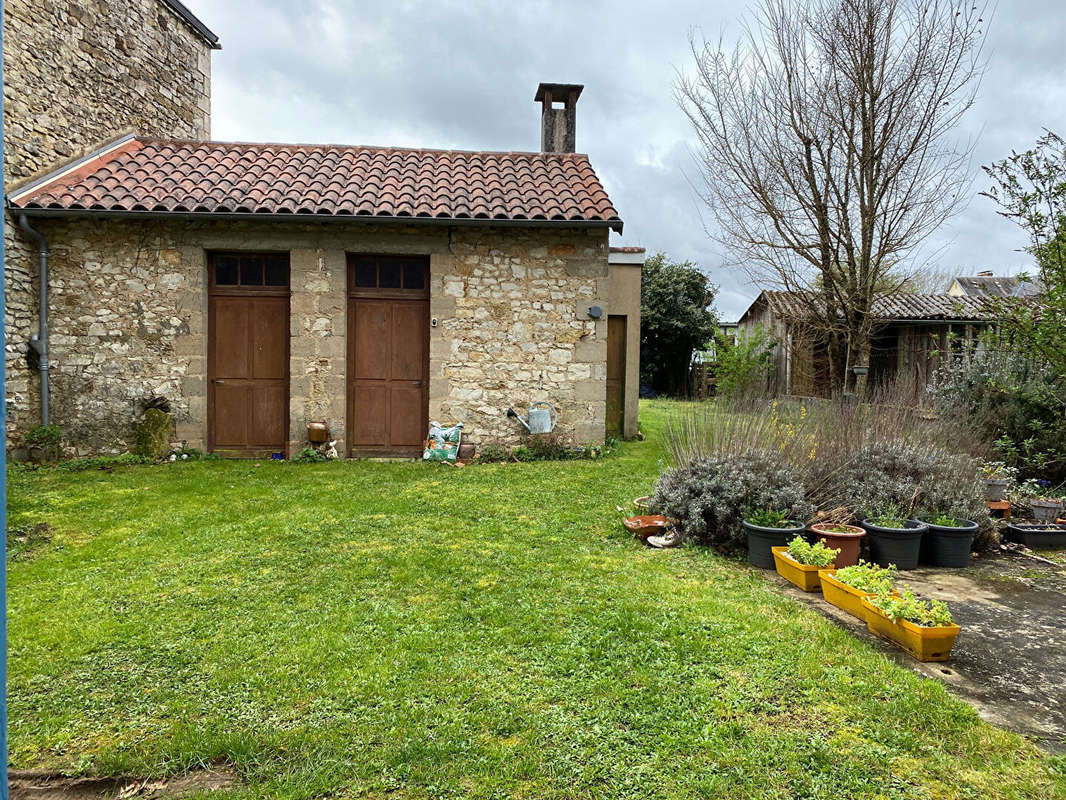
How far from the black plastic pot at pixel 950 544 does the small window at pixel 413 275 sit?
6.82m

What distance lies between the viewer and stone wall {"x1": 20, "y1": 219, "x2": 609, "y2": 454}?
8.69 meters

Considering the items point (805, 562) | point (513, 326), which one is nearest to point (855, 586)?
point (805, 562)

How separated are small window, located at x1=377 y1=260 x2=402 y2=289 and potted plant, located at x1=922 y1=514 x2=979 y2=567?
23.0ft

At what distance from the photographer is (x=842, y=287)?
10969 millimetres

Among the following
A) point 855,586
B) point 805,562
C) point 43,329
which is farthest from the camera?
point 43,329

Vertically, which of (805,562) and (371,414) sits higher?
(371,414)

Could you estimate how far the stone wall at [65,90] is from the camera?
26.7ft

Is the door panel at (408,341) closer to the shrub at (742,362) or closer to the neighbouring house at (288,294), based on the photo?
the neighbouring house at (288,294)

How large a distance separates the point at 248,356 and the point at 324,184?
2.61 m

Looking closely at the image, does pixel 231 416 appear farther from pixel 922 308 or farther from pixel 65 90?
pixel 922 308

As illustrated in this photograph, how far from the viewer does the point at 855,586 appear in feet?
12.9

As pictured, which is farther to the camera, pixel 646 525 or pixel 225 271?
pixel 225 271

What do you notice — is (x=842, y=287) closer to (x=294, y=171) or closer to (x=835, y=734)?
(x=294, y=171)

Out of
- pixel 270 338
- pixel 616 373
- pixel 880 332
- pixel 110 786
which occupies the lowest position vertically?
pixel 110 786
